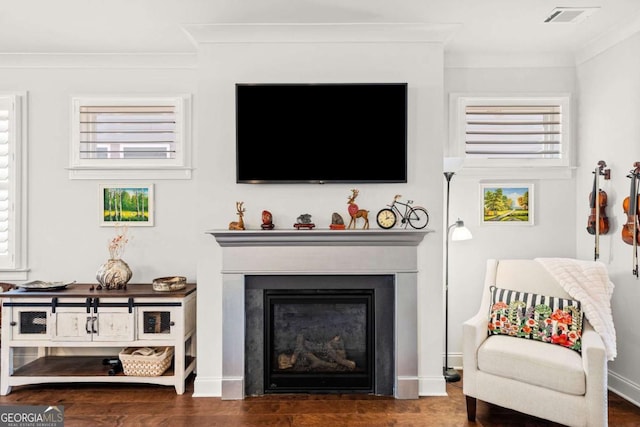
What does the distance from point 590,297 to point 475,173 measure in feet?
4.07

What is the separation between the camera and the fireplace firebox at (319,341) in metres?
3.18

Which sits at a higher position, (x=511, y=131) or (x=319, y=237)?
(x=511, y=131)

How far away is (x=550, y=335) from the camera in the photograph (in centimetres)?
284

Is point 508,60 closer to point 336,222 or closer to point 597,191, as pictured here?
point 597,191

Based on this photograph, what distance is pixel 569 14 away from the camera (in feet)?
9.62

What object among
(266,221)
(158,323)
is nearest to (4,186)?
(158,323)

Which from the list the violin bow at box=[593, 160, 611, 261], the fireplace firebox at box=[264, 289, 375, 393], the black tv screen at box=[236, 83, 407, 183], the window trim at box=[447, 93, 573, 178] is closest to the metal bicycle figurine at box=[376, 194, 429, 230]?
the black tv screen at box=[236, 83, 407, 183]

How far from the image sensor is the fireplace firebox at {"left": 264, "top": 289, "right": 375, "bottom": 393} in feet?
10.4

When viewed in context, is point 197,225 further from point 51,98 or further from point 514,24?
point 514,24

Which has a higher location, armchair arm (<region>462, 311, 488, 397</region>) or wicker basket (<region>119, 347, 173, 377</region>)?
armchair arm (<region>462, 311, 488, 397</region>)

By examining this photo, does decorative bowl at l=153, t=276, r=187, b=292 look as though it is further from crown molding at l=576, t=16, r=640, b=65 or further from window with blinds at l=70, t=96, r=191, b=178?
crown molding at l=576, t=16, r=640, b=65

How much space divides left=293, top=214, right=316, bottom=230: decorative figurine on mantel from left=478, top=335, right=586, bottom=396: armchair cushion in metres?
1.33

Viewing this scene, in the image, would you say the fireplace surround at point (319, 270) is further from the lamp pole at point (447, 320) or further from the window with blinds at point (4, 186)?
the window with blinds at point (4, 186)

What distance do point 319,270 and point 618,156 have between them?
88.8 inches
